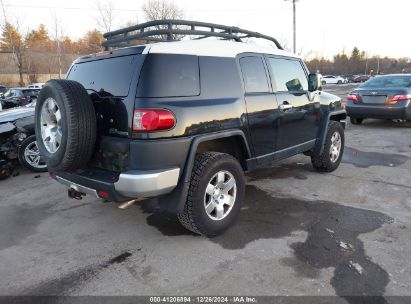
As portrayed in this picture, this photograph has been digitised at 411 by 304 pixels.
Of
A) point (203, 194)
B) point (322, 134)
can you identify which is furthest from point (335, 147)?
point (203, 194)

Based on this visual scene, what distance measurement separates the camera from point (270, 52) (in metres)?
4.43

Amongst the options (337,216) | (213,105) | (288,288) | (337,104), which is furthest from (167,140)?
(337,104)

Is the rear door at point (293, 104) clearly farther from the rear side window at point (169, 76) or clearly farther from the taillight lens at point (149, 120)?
→ the taillight lens at point (149, 120)

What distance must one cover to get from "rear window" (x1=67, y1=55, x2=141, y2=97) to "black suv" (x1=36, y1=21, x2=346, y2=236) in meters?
0.01

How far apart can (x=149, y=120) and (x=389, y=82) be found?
9789 millimetres

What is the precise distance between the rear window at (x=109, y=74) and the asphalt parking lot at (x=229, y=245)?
1550mm

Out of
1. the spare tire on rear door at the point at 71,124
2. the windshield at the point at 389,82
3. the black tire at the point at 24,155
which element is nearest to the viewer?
the spare tire on rear door at the point at 71,124

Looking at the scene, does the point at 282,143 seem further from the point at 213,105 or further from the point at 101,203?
the point at 101,203

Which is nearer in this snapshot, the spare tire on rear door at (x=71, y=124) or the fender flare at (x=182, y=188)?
the spare tire on rear door at (x=71, y=124)

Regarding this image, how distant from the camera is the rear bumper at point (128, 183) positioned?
115 inches

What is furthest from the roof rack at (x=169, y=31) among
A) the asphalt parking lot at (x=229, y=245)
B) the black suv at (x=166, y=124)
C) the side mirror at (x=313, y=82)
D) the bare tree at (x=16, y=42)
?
the bare tree at (x=16, y=42)

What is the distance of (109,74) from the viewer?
132 inches

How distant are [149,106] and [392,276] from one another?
2.46 m

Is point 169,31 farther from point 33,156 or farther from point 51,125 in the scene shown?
point 33,156
